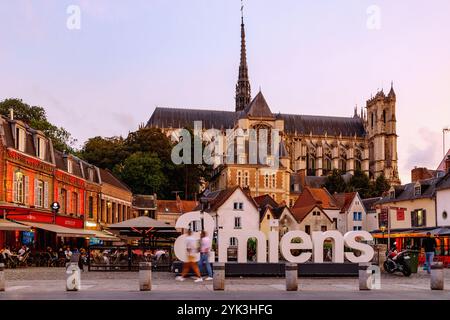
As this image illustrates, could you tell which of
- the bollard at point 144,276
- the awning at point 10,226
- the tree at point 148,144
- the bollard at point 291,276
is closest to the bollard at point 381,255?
the bollard at point 291,276

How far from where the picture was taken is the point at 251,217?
256 ft

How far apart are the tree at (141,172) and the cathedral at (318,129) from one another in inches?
1878

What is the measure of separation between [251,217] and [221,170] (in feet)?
145

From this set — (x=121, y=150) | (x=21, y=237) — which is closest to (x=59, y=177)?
(x=21, y=237)

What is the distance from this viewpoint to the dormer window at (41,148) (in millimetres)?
44812

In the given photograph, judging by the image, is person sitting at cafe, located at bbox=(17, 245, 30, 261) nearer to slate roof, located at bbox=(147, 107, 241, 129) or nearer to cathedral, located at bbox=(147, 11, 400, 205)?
cathedral, located at bbox=(147, 11, 400, 205)

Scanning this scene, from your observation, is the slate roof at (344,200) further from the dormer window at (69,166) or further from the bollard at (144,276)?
the bollard at (144,276)

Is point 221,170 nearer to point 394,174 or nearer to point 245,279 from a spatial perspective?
point 394,174

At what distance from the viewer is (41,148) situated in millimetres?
45438

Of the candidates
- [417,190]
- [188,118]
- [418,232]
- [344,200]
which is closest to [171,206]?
[344,200]

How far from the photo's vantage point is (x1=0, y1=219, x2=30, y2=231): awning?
34.6 m

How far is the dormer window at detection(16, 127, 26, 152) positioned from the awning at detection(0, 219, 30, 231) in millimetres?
5971

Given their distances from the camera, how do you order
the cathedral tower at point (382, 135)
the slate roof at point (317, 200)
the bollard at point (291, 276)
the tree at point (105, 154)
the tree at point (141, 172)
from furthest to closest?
the cathedral tower at point (382, 135) → the tree at point (105, 154) → the tree at point (141, 172) → the slate roof at point (317, 200) → the bollard at point (291, 276)
